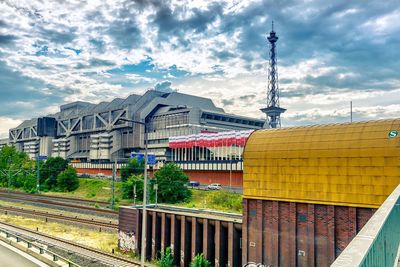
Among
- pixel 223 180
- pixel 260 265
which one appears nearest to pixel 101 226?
pixel 260 265

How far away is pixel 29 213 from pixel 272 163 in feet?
144

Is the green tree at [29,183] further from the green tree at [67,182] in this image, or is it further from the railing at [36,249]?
the railing at [36,249]

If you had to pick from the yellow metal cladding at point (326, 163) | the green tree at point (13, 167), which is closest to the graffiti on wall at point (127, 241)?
the yellow metal cladding at point (326, 163)

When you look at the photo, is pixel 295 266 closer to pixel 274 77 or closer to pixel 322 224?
pixel 322 224

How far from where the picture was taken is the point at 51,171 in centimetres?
10719

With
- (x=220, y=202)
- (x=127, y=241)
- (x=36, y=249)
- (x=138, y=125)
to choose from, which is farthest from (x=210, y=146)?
(x=36, y=249)

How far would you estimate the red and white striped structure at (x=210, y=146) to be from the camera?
93000mm

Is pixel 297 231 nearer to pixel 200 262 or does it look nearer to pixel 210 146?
pixel 200 262

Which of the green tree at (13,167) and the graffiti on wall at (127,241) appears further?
the green tree at (13,167)

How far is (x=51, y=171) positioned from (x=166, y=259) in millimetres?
84671

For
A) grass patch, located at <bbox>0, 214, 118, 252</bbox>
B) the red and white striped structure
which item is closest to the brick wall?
grass patch, located at <bbox>0, 214, 118, 252</bbox>

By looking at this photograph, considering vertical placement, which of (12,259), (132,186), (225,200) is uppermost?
(132,186)

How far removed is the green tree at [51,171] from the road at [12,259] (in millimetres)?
86962

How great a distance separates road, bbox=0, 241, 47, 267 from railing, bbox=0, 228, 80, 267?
70cm
